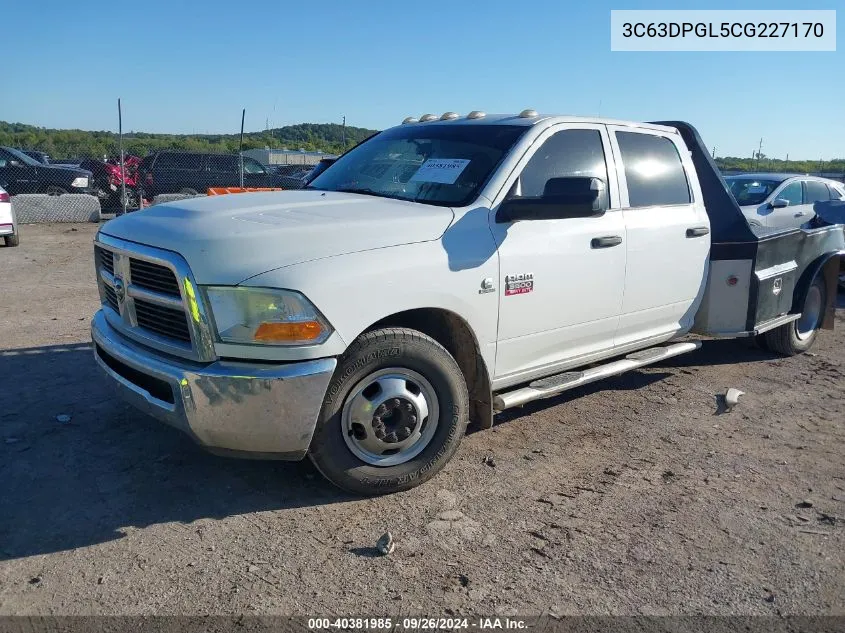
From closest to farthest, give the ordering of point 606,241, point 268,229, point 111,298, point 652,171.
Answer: point 268,229
point 111,298
point 606,241
point 652,171

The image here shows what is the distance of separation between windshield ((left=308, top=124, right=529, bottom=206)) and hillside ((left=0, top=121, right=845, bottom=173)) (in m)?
34.2

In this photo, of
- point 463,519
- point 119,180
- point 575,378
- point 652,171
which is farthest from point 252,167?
point 463,519

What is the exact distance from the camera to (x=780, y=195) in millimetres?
12773

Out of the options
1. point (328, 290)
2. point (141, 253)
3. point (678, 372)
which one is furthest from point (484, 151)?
point (678, 372)

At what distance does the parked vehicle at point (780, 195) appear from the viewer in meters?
12.3

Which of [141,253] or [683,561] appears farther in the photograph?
[141,253]

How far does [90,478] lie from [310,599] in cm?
162

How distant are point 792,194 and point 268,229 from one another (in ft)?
39.7

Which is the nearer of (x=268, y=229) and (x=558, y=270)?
(x=268, y=229)

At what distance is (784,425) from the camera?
500 cm

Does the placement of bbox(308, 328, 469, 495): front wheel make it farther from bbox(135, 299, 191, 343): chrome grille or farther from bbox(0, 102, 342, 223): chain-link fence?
bbox(0, 102, 342, 223): chain-link fence

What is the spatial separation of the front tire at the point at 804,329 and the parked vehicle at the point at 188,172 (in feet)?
52.3

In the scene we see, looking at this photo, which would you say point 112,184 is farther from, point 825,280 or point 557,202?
point 557,202

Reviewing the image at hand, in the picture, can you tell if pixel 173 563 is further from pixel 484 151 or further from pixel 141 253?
pixel 484 151
